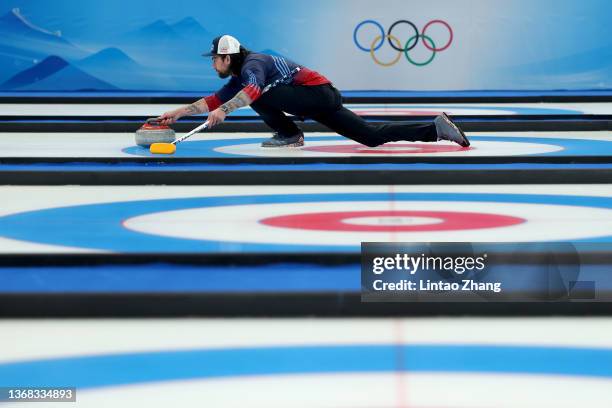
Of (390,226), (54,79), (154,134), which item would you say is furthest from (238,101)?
(54,79)

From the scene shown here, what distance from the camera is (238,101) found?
21.5ft

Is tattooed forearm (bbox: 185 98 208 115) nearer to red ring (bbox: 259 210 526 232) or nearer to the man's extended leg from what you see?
the man's extended leg

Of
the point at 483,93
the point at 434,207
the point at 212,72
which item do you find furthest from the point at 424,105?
the point at 434,207

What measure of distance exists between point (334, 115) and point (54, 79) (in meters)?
7.60

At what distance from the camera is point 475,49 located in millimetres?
13484

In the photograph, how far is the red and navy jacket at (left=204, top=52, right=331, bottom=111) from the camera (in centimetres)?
667

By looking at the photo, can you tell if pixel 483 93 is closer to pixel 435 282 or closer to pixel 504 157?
pixel 504 157

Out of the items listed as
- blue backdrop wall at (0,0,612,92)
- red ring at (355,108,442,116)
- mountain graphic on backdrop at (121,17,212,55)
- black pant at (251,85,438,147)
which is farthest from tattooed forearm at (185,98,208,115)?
mountain graphic on backdrop at (121,17,212,55)

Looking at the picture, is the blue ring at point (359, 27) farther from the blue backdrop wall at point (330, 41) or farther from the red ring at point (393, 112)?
the red ring at point (393, 112)

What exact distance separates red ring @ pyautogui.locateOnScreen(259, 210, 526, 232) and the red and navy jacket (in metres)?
1.83

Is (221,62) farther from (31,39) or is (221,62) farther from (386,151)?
(31,39)

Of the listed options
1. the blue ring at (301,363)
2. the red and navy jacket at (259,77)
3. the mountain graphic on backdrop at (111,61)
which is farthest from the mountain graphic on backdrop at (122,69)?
the blue ring at (301,363)

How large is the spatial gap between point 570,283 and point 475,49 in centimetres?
1004

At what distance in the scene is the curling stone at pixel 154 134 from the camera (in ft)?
24.0
